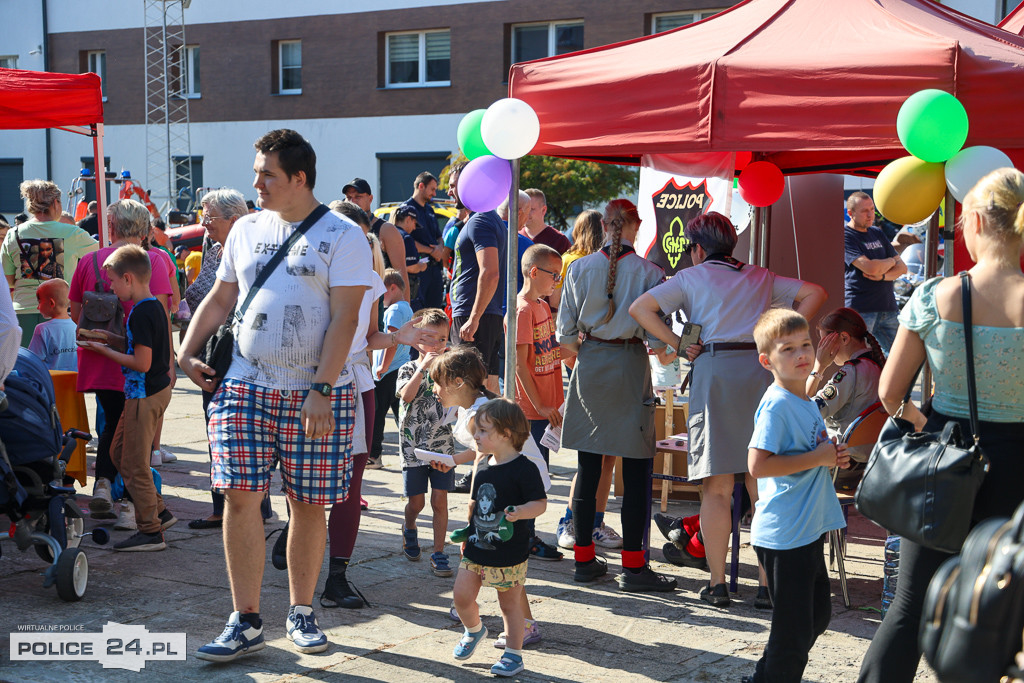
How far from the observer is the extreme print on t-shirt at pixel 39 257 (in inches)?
303

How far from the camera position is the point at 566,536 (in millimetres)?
5977

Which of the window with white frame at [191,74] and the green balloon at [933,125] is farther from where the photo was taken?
the window with white frame at [191,74]

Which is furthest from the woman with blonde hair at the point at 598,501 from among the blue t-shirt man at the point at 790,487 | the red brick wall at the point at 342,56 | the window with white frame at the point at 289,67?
the window with white frame at the point at 289,67

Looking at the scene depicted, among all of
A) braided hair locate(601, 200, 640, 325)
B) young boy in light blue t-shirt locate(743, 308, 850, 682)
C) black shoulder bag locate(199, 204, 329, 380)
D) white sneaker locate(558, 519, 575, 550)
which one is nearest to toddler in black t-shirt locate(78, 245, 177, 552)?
black shoulder bag locate(199, 204, 329, 380)

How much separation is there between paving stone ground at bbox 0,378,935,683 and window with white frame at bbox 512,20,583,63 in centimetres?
2003

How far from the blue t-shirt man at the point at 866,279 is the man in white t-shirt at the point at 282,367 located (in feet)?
21.2

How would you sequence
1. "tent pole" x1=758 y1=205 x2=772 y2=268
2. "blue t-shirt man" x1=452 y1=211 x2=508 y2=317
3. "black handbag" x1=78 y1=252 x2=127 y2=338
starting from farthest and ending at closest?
1. "tent pole" x1=758 y1=205 x2=772 y2=268
2. "blue t-shirt man" x1=452 y1=211 x2=508 y2=317
3. "black handbag" x1=78 y1=252 x2=127 y2=338

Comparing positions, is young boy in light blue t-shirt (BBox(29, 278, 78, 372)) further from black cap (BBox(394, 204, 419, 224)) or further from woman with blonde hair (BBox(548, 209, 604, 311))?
black cap (BBox(394, 204, 419, 224))

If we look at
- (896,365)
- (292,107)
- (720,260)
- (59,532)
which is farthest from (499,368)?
(292,107)

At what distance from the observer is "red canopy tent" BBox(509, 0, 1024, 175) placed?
15.1 feet

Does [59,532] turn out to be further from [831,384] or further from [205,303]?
[831,384]

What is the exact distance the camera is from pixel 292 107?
2748cm

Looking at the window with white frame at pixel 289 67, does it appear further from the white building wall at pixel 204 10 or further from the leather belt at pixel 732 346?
the leather belt at pixel 732 346

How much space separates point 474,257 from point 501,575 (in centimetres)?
345
